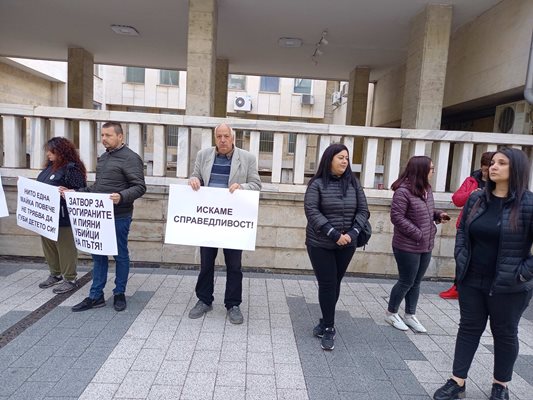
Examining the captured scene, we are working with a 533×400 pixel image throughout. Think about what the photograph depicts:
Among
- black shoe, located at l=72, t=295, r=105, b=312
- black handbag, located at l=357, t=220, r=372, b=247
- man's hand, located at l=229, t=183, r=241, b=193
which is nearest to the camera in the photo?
black handbag, located at l=357, t=220, r=372, b=247

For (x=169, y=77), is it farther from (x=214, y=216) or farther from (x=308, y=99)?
(x=214, y=216)

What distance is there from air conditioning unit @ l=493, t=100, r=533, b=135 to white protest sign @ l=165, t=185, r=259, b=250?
547 cm

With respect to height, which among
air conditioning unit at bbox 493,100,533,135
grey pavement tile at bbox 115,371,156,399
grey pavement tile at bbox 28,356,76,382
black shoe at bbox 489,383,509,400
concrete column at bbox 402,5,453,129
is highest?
concrete column at bbox 402,5,453,129

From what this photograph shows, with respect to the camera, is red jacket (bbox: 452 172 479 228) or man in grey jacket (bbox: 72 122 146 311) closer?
man in grey jacket (bbox: 72 122 146 311)

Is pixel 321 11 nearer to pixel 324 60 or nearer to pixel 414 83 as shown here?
pixel 414 83

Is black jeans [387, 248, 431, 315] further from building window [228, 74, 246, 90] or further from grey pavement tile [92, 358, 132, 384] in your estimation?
building window [228, 74, 246, 90]

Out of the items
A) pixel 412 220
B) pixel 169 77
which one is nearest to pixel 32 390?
pixel 412 220

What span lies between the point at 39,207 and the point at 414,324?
4401mm

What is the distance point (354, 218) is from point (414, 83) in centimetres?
478

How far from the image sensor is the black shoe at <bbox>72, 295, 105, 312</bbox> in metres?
4.11

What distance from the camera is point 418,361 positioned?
3.45 metres

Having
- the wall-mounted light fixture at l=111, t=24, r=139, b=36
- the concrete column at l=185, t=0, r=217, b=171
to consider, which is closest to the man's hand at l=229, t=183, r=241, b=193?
the concrete column at l=185, t=0, r=217, b=171

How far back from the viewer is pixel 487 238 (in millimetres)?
2719

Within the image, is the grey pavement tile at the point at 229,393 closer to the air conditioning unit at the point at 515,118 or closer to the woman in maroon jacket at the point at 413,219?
the woman in maroon jacket at the point at 413,219
